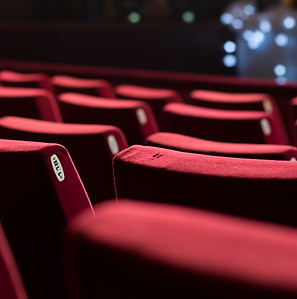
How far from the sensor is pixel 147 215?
0.77 feet

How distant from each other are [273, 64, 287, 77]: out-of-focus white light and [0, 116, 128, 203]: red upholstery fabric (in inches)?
99.4

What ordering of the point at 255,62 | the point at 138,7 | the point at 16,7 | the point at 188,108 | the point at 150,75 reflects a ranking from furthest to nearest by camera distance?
1. the point at 138,7
2. the point at 16,7
3. the point at 255,62
4. the point at 150,75
5. the point at 188,108

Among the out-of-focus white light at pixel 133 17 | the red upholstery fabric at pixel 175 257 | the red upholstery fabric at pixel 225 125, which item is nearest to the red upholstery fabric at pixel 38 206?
the red upholstery fabric at pixel 175 257

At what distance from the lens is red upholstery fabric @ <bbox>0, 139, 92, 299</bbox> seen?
0.47 meters

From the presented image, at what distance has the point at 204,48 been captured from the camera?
251 cm

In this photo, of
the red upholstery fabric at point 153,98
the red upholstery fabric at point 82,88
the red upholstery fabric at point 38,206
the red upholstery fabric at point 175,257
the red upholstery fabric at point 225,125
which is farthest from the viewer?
the red upholstery fabric at point 82,88

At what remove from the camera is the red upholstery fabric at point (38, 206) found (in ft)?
1.55

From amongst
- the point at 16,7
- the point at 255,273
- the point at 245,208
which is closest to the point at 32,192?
the point at 245,208

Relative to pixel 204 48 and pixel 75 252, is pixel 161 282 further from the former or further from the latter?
pixel 204 48

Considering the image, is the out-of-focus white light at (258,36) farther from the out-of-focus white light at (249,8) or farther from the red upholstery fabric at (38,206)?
the red upholstery fabric at (38,206)

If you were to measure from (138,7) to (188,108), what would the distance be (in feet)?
16.9

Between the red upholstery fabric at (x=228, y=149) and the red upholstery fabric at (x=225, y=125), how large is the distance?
291mm

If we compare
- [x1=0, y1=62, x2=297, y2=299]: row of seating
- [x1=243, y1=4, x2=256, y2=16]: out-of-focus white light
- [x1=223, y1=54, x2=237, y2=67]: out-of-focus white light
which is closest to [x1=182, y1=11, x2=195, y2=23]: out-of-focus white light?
[x1=243, y1=4, x2=256, y2=16]: out-of-focus white light

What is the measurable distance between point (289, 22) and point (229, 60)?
784 mm
